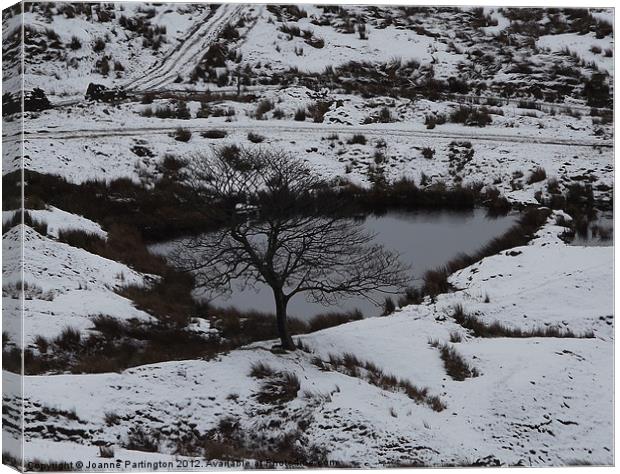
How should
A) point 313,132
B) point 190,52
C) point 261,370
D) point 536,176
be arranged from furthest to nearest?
point 536,176, point 313,132, point 190,52, point 261,370

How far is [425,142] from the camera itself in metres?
13.1

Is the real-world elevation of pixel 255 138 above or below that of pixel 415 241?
above

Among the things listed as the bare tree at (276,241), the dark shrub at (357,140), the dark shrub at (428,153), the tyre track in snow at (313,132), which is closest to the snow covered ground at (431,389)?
the bare tree at (276,241)

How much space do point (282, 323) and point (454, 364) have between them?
7.45ft

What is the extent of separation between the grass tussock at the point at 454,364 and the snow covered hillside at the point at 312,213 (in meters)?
0.03

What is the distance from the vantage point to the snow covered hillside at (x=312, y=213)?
10.9 m

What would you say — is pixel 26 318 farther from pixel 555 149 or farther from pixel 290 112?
pixel 555 149

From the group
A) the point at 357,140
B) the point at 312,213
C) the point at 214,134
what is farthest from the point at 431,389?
the point at 214,134

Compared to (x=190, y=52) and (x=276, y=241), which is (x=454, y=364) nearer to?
(x=276, y=241)

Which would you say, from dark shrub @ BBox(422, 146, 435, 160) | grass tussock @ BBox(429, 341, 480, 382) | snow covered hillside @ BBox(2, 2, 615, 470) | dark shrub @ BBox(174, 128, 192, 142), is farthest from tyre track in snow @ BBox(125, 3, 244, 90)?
grass tussock @ BBox(429, 341, 480, 382)

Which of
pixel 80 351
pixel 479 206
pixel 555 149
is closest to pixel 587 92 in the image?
pixel 555 149

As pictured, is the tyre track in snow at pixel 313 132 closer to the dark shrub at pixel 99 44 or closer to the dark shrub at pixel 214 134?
the dark shrub at pixel 214 134

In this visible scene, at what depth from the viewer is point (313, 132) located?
12.5m

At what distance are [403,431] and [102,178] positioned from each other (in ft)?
16.2
